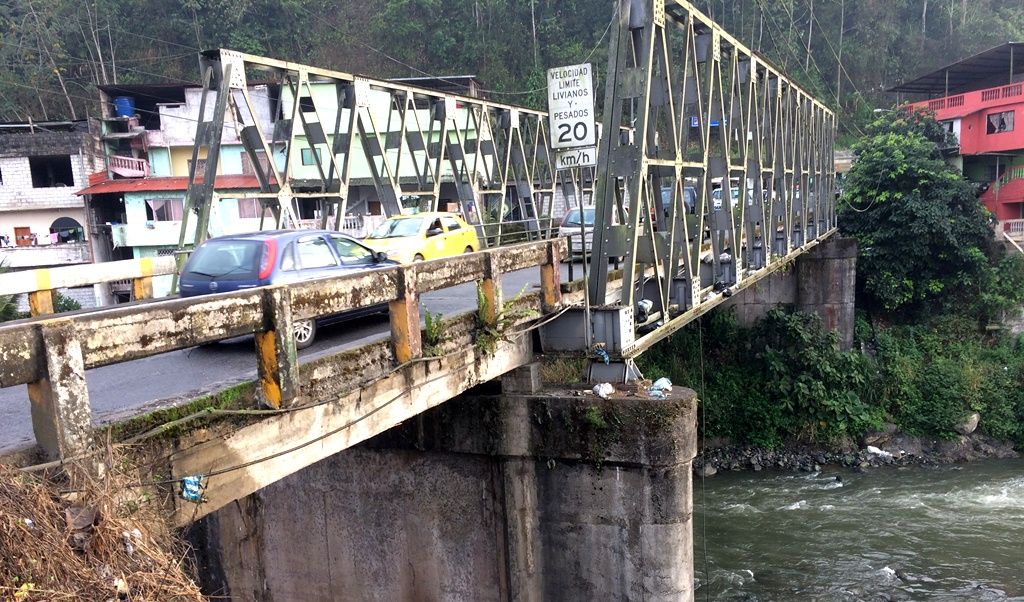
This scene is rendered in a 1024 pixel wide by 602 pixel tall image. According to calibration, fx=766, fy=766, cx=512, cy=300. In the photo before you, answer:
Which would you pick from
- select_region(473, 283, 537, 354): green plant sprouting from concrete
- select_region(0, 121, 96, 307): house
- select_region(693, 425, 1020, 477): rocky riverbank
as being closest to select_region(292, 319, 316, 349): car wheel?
select_region(473, 283, 537, 354): green plant sprouting from concrete

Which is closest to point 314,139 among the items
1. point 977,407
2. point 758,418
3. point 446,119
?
point 446,119

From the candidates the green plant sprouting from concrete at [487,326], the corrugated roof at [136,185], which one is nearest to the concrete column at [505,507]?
the green plant sprouting from concrete at [487,326]

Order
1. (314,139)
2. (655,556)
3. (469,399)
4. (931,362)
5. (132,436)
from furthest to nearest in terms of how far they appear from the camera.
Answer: (931,362) < (314,139) < (469,399) < (655,556) < (132,436)

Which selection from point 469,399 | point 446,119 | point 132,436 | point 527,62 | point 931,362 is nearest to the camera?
point 132,436

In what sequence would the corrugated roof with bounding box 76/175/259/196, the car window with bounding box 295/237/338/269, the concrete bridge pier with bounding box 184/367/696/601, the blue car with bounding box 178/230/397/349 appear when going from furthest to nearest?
the corrugated roof with bounding box 76/175/259/196 → the car window with bounding box 295/237/338/269 → the blue car with bounding box 178/230/397/349 → the concrete bridge pier with bounding box 184/367/696/601

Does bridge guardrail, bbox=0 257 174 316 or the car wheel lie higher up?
bridge guardrail, bbox=0 257 174 316

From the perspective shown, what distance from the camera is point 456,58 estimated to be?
52.0 metres

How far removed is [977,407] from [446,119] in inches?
756

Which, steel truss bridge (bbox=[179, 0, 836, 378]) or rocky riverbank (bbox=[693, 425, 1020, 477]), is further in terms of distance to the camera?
rocky riverbank (bbox=[693, 425, 1020, 477])

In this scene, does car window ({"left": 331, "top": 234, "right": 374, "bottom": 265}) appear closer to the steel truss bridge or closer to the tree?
the steel truss bridge

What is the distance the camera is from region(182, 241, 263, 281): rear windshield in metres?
8.34

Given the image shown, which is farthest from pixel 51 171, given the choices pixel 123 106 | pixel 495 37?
pixel 495 37

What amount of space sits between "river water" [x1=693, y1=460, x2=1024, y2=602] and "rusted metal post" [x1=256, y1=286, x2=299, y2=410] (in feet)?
31.0

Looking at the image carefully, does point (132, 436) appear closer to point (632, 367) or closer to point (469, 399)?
point (469, 399)
